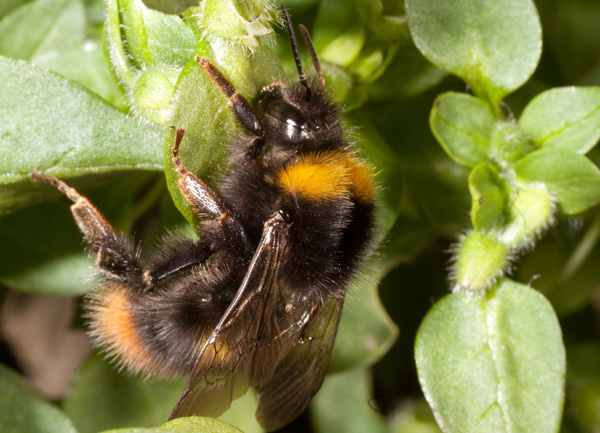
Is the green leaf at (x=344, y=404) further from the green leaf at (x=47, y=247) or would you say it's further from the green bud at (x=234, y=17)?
the green bud at (x=234, y=17)

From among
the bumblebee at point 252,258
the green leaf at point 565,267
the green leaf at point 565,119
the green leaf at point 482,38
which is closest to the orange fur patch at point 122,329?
the bumblebee at point 252,258

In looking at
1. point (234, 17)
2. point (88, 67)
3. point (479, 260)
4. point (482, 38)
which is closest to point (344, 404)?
point (479, 260)

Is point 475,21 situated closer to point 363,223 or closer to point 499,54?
point 499,54

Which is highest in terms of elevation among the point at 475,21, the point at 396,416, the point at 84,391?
the point at 475,21

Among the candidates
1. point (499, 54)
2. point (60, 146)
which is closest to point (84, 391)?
point (60, 146)

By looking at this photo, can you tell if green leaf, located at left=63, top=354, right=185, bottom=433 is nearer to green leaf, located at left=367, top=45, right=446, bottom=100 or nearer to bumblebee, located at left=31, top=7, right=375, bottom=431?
bumblebee, located at left=31, top=7, right=375, bottom=431

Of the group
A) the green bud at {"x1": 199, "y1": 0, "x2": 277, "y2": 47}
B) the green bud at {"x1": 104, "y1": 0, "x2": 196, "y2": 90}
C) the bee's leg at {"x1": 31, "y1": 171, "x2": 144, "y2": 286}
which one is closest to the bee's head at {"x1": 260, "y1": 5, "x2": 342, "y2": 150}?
the green bud at {"x1": 199, "y1": 0, "x2": 277, "y2": 47}
